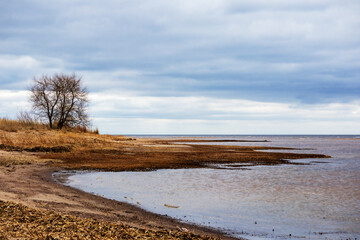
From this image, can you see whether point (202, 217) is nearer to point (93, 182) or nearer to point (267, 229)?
point (267, 229)

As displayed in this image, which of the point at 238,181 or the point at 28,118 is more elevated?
the point at 28,118

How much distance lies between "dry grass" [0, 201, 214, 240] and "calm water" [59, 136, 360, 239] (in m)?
2.63

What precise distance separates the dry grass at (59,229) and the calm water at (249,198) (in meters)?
2.63

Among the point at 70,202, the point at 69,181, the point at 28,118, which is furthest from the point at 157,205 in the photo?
the point at 28,118

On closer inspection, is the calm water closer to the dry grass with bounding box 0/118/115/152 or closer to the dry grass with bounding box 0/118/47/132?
the dry grass with bounding box 0/118/115/152

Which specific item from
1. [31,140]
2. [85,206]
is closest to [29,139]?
[31,140]

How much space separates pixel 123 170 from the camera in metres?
22.1

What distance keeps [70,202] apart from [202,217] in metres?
4.20

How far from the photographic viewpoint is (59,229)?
24.7ft

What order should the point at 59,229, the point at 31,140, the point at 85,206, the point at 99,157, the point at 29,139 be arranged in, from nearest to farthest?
1. the point at 59,229
2. the point at 85,206
3. the point at 99,157
4. the point at 31,140
5. the point at 29,139

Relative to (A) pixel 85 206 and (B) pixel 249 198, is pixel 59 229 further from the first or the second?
(B) pixel 249 198

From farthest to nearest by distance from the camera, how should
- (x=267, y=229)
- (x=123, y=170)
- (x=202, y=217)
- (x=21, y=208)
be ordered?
1. (x=123, y=170)
2. (x=202, y=217)
3. (x=267, y=229)
4. (x=21, y=208)

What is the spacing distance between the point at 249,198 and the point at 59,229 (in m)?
8.29

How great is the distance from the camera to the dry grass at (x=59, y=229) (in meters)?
7.14
